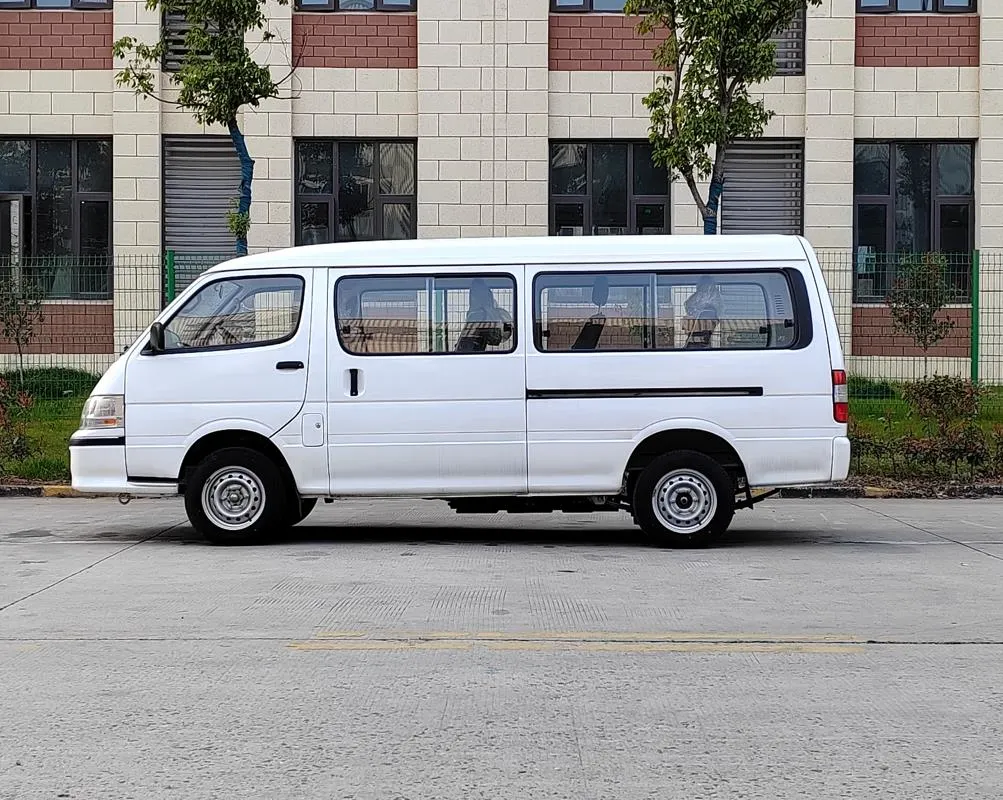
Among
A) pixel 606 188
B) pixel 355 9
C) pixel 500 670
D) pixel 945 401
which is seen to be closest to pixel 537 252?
pixel 500 670

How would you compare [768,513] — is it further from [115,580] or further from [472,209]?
[472,209]

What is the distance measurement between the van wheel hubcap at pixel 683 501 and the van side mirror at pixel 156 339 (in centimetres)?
389

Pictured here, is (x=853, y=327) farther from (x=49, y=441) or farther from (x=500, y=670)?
(x=500, y=670)

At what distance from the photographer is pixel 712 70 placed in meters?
18.4

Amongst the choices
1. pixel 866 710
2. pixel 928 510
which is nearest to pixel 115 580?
pixel 866 710

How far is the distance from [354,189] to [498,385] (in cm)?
1466

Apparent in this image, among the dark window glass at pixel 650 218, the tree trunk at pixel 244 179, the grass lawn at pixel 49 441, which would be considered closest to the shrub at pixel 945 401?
the tree trunk at pixel 244 179

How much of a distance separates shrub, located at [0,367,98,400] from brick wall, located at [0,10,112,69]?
7.73 metres

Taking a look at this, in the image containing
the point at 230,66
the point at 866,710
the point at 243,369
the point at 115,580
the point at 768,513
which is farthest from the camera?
the point at 230,66

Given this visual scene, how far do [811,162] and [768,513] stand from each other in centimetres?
1171

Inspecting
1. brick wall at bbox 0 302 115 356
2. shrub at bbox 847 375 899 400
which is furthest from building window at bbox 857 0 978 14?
brick wall at bbox 0 302 115 356

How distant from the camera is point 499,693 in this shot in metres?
6.05

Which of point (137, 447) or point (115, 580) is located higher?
point (137, 447)

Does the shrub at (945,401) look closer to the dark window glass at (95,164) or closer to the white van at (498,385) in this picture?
the white van at (498,385)
